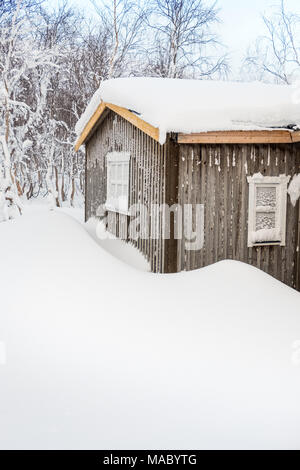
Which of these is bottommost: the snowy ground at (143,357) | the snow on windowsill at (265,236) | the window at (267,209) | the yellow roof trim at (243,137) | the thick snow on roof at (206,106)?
the snowy ground at (143,357)

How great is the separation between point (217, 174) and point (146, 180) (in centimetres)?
146

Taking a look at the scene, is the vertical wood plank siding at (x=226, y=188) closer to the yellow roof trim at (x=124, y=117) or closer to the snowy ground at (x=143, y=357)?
the yellow roof trim at (x=124, y=117)

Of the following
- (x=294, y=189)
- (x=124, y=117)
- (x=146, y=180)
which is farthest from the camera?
(x=124, y=117)

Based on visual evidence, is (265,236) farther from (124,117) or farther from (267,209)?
(124,117)

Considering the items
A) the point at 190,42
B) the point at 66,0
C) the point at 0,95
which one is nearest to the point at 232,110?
the point at 0,95

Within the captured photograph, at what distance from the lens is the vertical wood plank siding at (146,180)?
764cm

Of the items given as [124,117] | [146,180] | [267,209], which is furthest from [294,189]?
[124,117]

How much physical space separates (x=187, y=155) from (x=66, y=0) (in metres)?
20.8

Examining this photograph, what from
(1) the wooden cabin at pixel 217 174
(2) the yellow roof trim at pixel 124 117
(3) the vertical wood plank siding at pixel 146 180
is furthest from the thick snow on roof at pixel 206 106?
(3) the vertical wood plank siding at pixel 146 180

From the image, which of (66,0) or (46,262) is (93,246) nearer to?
(46,262)

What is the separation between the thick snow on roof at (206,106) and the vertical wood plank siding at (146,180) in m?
0.51

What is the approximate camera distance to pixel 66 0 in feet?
79.9

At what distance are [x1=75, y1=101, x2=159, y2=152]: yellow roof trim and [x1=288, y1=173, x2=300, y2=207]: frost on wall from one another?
2.84 metres

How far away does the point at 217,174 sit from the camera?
7871 mm
